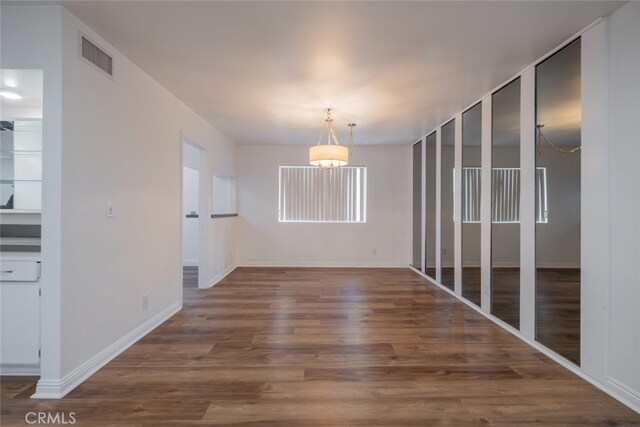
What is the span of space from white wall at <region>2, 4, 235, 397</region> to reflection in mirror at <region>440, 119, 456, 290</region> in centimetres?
384

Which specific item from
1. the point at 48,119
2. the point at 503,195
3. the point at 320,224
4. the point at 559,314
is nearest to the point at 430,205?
the point at 503,195

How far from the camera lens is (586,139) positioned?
2.24m

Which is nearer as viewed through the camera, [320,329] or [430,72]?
[430,72]

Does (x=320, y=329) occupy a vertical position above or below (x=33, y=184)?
below

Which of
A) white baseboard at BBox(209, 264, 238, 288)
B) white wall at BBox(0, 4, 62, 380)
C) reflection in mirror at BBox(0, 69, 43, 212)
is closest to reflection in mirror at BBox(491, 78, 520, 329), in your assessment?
white wall at BBox(0, 4, 62, 380)

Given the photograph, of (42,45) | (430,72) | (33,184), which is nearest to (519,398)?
(430,72)

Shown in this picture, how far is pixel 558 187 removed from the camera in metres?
3.07

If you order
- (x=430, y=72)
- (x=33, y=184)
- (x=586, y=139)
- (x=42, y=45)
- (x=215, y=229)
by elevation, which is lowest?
(x=215, y=229)

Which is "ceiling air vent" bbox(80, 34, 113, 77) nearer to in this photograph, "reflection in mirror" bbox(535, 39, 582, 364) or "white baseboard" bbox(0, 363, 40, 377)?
"white baseboard" bbox(0, 363, 40, 377)

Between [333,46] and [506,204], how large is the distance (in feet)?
8.23

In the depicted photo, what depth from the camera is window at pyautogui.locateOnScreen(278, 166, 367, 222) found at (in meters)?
6.70

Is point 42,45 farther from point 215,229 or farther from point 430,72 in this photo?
point 215,229

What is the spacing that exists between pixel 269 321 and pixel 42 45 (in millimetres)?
2969

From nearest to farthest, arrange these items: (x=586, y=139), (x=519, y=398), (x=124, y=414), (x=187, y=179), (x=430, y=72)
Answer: (x=124, y=414)
(x=519, y=398)
(x=586, y=139)
(x=430, y=72)
(x=187, y=179)
